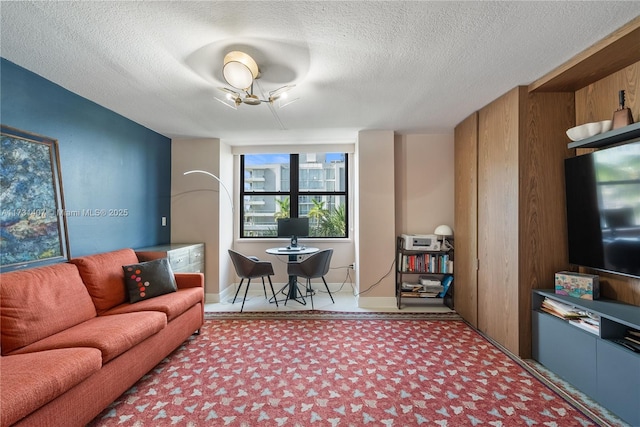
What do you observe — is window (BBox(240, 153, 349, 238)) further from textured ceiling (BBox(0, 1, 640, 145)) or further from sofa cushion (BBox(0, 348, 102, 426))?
sofa cushion (BBox(0, 348, 102, 426))

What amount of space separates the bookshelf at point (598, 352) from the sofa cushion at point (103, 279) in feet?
12.0

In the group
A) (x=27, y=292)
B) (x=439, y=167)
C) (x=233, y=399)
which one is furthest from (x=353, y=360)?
(x=439, y=167)

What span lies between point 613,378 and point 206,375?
9.05ft

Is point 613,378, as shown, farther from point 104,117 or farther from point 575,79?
point 104,117

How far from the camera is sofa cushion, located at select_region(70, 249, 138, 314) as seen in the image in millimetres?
2270

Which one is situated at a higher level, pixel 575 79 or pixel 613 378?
pixel 575 79

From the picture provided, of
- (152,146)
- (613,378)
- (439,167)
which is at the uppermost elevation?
(152,146)

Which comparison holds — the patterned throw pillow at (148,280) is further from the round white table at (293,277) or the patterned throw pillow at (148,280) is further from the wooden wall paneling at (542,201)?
the wooden wall paneling at (542,201)

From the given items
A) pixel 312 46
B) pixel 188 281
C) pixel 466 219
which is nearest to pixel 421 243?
pixel 466 219

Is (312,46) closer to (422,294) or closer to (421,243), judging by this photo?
(421,243)

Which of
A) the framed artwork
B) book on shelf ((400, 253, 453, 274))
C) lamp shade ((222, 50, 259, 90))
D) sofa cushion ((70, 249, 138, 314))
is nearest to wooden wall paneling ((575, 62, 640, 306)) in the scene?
book on shelf ((400, 253, 453, 274))

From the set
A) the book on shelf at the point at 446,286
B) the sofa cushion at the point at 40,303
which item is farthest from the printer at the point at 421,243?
the sofa cushion at the point at 40,303

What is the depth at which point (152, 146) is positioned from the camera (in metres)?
3.67

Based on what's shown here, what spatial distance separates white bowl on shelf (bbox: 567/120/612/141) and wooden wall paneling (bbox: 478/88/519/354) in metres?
0.39
